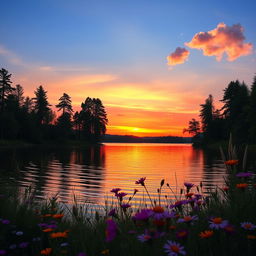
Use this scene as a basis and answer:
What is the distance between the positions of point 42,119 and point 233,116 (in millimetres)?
48538

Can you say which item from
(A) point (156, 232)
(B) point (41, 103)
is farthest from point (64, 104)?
(A) point (156, 232)

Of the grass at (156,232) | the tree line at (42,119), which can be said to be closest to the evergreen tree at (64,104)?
the tree line at (42,119)

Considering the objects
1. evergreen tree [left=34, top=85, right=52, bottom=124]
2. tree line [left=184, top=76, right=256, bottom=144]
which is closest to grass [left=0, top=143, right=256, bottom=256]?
tree line [left=184, top=76, right=256, bottom=144]

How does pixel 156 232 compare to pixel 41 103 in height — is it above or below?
below

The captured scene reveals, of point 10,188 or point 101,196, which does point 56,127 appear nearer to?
point 101,196

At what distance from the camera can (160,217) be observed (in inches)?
77.2

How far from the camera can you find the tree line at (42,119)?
5349 centimetres

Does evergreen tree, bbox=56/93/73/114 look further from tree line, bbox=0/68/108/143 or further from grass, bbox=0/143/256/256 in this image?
grass, bbox=0/143/256/256

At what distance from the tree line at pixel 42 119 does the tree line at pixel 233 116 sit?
110ft

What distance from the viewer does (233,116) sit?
197 feet

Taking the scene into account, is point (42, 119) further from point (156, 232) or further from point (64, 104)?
point (156, 232)

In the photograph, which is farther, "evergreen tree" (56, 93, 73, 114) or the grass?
"evergreen tree" (56, 93, 73, 114)

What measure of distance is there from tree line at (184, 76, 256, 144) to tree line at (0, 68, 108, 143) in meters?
33.5

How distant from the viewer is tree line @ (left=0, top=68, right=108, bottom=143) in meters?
53.5
